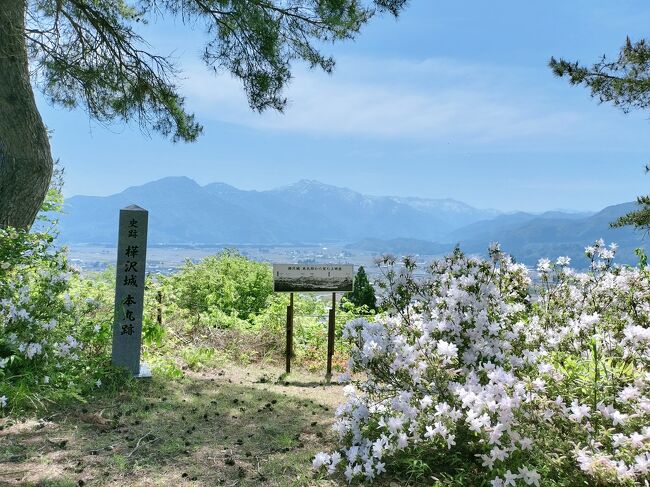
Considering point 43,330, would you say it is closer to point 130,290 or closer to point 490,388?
point 130,290

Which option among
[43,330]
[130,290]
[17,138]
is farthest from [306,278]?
[17,138]

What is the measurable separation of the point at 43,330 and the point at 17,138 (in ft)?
9.91

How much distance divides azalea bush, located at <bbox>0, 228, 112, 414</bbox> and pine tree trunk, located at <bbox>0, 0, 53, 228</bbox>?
1305mm

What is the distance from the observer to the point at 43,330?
449 cm

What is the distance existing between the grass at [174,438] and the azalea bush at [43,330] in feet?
0.66

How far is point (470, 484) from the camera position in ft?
9.56

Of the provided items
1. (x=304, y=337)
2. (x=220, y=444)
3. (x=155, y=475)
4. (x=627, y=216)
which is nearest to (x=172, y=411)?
(x=220, y=444)

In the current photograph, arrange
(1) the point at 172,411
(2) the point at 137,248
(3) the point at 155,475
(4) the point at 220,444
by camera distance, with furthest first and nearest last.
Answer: (2) the point at 137,248 → (1) the point at 172,411 → (4) the point at 220,444 → (3) the point at 155,475

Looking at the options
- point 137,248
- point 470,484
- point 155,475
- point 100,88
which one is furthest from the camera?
point 100,88

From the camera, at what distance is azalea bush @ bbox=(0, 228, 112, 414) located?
422cm

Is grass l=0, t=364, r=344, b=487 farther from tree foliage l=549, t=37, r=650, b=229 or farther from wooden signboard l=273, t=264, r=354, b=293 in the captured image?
tree foliage l=549, t=37, r=650, b=229

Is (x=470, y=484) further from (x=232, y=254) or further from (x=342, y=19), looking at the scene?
(x=232, y=254)

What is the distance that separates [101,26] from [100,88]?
3.44ft

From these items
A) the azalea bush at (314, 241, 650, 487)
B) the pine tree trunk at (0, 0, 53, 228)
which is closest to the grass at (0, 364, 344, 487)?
Result: the azalea bush at (314, 241, 650, 487)
